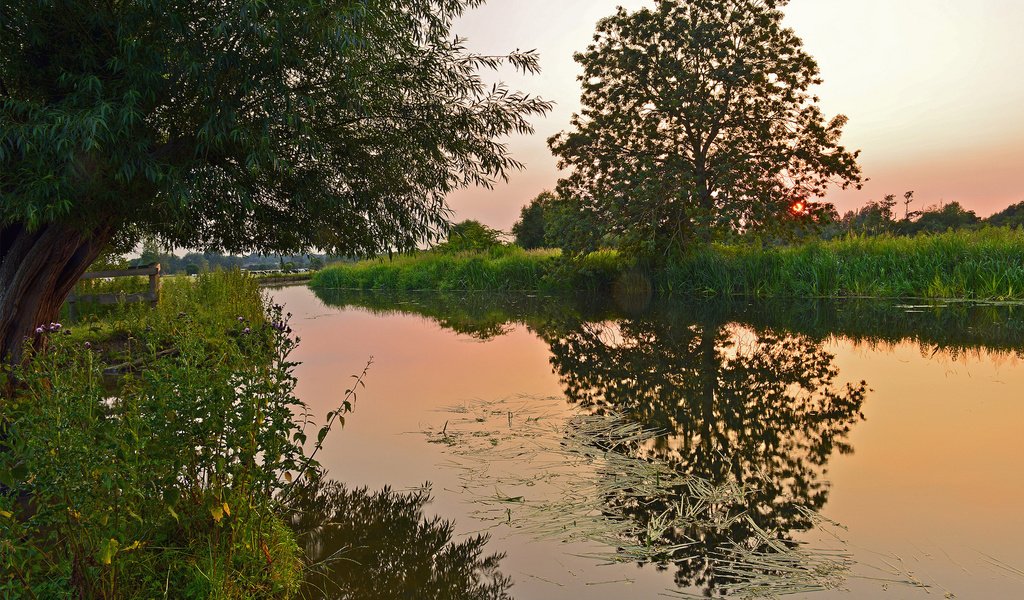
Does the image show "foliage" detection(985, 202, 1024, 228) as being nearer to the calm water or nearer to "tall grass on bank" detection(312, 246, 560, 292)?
"tall grass on bank" detection(312, 246, 560, 292)

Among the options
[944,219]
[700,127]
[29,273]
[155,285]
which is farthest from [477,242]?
[944,219]

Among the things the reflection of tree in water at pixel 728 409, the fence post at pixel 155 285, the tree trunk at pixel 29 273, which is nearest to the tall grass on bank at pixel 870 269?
the reflection of tree in water at pixel 728 409

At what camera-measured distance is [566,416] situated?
24.2ft

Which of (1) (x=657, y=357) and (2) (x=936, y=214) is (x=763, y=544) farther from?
(2) (x=936, y=214)

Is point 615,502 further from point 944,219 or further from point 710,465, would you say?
point 944,219

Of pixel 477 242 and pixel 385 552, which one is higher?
pixel 477 242

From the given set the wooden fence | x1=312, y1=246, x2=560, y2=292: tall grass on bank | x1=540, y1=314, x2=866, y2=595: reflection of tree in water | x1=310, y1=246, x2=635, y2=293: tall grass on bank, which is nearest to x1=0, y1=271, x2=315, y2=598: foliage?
x1=540, y1=314, x2=866, y2=595: reflection of tree in water

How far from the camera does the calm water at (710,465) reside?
146 inches

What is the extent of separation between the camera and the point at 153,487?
3.15 metres

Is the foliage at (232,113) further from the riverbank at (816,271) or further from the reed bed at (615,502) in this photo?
the riverbank at (816,271)

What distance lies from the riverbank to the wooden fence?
1163 centimetres

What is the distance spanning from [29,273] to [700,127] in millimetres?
23436

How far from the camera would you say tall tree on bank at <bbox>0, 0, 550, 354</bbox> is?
225 inches

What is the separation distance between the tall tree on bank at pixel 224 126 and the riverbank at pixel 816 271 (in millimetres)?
17135
